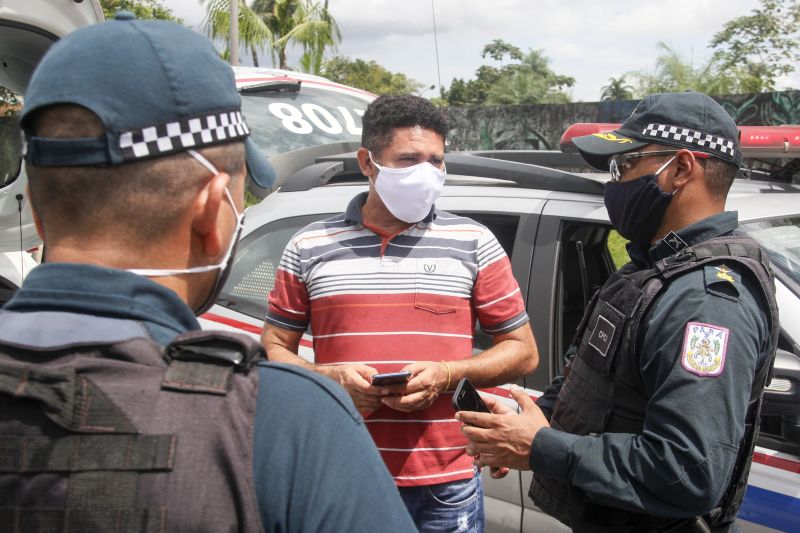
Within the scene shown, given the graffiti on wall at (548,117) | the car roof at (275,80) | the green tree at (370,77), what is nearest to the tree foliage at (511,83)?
the green tree at (370,77)

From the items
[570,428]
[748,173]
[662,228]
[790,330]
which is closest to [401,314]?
[570,428]

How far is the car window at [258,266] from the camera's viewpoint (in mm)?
3279

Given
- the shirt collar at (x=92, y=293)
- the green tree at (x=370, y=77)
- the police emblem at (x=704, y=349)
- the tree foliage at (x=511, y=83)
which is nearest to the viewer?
the shirt collar at (x=92, y=293)

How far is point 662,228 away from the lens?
2.07 meters

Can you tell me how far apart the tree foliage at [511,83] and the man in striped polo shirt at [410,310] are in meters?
26.6

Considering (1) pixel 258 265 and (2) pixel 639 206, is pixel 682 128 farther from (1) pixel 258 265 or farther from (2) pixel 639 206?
(1) pixel 258 265

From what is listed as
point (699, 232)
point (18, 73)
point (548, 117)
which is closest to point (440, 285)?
point (699, 232)

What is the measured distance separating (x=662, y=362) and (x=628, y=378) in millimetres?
157

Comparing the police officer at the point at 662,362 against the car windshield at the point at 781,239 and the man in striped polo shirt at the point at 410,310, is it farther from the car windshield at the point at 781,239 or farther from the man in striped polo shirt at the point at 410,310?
the car windshield at the point at 781,239

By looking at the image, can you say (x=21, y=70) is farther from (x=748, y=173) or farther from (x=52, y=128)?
(x=748, y=173)

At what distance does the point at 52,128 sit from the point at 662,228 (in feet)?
5.33

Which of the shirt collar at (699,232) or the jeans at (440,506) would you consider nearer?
the shirt collar at (699,232)

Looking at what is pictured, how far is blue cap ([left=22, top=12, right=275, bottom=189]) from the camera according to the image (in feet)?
3.08

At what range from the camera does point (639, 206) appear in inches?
82.9
